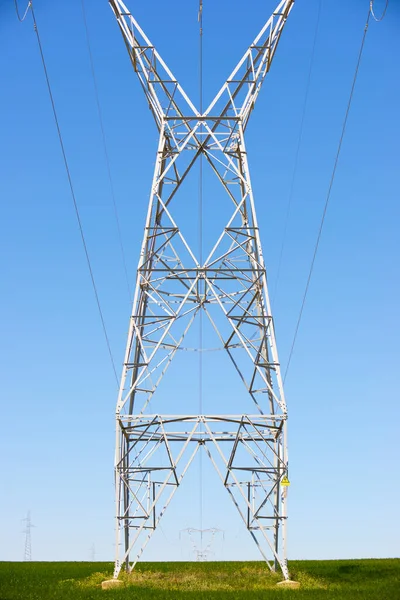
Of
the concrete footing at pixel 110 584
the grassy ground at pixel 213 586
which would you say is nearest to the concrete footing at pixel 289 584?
the grassy ground at pixel 213 586

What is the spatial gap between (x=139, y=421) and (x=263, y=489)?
4.98 metres

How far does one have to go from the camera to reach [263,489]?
112 ft

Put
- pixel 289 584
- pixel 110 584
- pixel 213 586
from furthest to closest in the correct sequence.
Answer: pixel 213 586
pixel 110 584
pixel 289 584

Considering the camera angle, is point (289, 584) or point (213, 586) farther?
point (213, 586)

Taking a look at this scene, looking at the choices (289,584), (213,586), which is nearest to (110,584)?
(213,586)

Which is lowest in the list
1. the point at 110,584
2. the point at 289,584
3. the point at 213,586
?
the point at 289,584

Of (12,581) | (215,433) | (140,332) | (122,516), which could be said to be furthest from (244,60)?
(12,581)

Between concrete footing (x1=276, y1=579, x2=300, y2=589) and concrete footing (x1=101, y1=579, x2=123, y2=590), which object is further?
concrete footing (x1=101, y1=579, x2=123, y2=590)

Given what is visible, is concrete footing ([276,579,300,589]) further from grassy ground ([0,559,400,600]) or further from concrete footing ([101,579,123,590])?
concrete footing ([101,579,123,590])

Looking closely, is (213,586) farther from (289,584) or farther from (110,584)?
(110,584)

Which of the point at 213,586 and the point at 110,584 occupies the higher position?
the point at 110,584

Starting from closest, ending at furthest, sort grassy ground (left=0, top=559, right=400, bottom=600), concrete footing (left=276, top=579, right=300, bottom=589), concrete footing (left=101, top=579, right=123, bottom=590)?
grassy ground (left=0, top=559, right=400, bottom=600)
concrete footing (left=276, top=579, right=300, bottom=589)
concrete footing (left=101, top=579, right=123, bottom=590)

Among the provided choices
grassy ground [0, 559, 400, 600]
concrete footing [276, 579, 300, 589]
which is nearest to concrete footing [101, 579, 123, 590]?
grassy ground [0, 559, 400, 600]

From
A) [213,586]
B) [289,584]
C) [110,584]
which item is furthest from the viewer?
[213,586]
